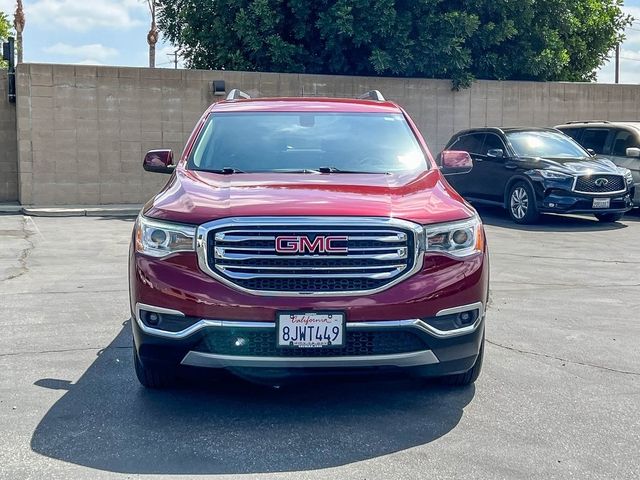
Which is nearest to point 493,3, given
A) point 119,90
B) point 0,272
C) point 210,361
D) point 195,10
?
point 195,10

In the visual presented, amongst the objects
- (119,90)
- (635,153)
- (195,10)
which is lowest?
(635,153)

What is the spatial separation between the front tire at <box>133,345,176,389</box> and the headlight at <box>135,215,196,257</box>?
2.01 feet

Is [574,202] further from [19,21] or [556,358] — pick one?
[19,21]

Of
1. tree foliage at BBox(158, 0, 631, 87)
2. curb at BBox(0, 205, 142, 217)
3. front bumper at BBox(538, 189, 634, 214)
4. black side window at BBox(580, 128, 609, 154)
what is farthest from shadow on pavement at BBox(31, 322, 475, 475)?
Result: tree foliage at BBox(158, 0, 631, 87)

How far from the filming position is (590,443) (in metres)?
4.31

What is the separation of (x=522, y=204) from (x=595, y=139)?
2644 mm

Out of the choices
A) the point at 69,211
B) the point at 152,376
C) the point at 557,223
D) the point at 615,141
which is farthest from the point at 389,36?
the point at 152,376

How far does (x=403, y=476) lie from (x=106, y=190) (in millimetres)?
13788

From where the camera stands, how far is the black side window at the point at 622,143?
15234mm

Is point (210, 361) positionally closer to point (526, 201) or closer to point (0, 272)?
point (0, 272)

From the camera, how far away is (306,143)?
5.98 metres

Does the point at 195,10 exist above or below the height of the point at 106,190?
above

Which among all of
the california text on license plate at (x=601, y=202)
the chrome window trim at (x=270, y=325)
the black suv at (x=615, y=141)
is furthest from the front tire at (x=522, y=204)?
the chrome window trim at (x=270, y=325)

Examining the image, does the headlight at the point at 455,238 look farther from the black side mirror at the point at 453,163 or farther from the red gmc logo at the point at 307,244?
the black side mirror at the point at 453,163
